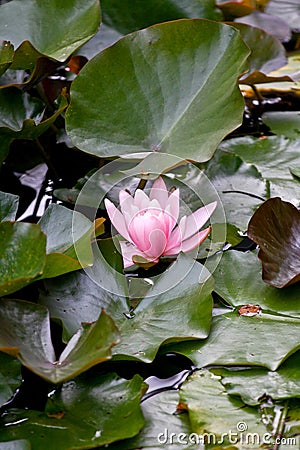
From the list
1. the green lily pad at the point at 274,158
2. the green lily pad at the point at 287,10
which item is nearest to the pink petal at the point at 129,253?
the green lily pad at the point at 274,158

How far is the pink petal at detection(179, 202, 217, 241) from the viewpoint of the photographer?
3.63ft

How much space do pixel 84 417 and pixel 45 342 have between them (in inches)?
4.6

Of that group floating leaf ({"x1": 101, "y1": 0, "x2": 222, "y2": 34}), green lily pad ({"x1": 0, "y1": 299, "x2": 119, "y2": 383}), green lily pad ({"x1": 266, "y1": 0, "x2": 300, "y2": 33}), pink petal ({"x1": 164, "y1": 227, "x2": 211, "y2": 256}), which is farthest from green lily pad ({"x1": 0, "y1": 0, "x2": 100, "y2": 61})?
green lily pad ({"x1": 266, "y1": 0, "x2": 300, "y2": 33})

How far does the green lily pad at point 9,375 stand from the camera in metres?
0.88

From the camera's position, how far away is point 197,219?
3.69ft

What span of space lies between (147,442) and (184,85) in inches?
28.1

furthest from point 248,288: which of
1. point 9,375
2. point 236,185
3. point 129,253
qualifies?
point 9,375

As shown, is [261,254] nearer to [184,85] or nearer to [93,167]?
[184,85]

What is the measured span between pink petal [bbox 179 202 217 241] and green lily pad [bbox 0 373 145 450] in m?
0.30

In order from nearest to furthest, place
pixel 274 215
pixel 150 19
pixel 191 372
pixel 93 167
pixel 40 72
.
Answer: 1. pixel 191 372
2. pixel 274 215
3. pixel 40 72
4. pixel 93 167
5. pixel 150 19

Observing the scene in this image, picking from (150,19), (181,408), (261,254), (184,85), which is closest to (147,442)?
(181,408)

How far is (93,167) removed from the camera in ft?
4.71

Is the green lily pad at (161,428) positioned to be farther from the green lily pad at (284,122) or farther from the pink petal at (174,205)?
the green lily pad at (284,122)

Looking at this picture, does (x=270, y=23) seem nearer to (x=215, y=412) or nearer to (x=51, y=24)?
(x=51, y=24)
